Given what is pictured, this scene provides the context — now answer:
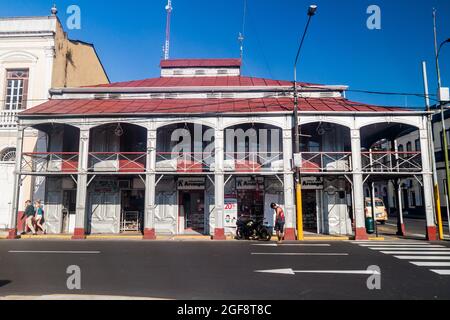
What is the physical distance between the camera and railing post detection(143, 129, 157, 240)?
1616cm

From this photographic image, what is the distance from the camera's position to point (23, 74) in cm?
2066

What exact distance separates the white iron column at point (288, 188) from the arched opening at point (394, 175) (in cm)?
386

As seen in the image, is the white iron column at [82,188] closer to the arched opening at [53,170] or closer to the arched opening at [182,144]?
the arched opening at [53,170]

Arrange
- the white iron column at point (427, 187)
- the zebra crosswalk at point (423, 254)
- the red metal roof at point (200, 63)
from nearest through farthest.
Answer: the zebra crosswalk at point (423, 254), the white iron column at point (427, 187), the red metal roof at point (200, 63)

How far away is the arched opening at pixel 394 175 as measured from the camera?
16969mm

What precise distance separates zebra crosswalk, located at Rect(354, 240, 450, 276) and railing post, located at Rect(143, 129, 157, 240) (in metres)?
9.75

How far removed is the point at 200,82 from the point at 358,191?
12802 mm

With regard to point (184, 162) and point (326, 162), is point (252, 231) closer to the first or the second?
point (184, 162)

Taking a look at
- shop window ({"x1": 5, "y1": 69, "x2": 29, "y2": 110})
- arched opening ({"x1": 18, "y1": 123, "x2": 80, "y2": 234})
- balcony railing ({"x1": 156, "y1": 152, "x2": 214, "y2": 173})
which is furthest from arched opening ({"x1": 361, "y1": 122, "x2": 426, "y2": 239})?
shop window ({"x1": 5, "y1": 69, "x2": 29, "y2": 110})

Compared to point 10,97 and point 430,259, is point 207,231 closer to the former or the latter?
point 430,259

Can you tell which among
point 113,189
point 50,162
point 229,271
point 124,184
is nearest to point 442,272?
point 229,271

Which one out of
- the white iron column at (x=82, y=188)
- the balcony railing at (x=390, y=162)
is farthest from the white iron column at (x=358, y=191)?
the white iron column at (x=82, y=188)

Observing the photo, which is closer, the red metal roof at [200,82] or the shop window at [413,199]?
the red metal roof at [200,82]

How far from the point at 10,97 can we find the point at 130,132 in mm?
8026
